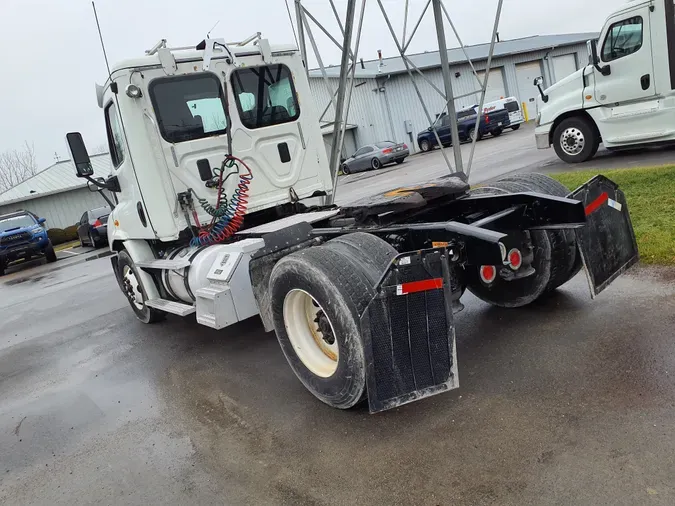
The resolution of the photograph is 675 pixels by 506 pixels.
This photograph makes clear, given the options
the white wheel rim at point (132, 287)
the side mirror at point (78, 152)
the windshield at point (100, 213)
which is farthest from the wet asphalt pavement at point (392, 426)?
the windshield at point (100, 213)

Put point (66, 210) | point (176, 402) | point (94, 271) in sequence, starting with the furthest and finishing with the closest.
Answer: point (66, 210) < point (94, 271) < point (176, 402)

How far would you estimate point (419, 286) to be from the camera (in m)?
3.18

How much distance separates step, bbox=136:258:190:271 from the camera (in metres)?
5.37

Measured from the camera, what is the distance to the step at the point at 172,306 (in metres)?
5.37

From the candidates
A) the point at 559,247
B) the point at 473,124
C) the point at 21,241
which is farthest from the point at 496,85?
the point at 559,247

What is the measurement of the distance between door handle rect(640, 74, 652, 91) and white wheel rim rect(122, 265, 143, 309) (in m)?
9.76

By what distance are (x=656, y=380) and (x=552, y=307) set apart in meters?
1.54

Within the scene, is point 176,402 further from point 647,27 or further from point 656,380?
point 647,27

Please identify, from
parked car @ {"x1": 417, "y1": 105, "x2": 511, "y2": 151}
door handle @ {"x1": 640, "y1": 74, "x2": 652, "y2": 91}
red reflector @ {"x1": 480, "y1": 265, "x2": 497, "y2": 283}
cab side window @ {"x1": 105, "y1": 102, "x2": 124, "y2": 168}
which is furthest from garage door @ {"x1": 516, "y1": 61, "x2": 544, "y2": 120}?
red reflector @ {"x1": 480, "y1": 265, "x2": 497, "y2": 283}

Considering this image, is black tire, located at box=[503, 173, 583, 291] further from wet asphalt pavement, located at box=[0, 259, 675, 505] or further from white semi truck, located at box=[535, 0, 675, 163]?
white semi truck, located at box=[535, 0, 675, 163]

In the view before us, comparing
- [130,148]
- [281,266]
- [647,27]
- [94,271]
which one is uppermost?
[647,27]

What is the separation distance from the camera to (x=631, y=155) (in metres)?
11.6

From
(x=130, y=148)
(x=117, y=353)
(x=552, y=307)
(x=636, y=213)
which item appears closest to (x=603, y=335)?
(x=552, y=307)

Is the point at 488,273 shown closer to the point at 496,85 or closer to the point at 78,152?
the point at 78,152
